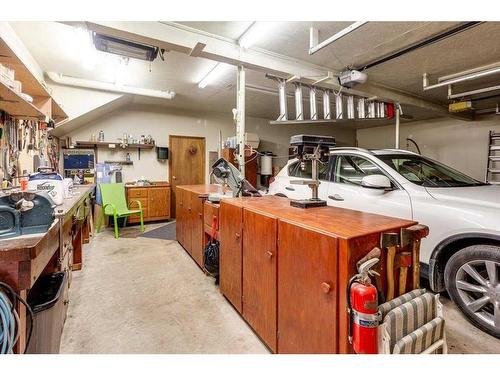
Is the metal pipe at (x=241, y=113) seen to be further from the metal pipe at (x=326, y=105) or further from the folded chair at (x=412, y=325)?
the folded chair at (x=412, y=325)

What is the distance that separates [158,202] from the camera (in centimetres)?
557

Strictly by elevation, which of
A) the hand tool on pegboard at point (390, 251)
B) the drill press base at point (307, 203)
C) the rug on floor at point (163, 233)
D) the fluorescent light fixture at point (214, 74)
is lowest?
the rug on floor at point (163, 233)

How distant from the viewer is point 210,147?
21.8 feet

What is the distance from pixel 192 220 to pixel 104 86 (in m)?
3.00

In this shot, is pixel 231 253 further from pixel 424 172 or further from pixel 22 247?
pixel 424 172

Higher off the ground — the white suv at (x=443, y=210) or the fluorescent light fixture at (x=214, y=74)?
the fluorescent light fixture at (x=214, y=74)

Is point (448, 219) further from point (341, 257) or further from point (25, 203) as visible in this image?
point (25, 203)

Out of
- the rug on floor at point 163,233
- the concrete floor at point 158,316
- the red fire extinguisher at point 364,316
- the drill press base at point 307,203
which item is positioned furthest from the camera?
the rug on floor at point 163,233

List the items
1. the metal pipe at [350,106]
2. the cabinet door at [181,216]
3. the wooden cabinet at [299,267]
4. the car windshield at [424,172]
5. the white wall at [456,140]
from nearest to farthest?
the wooden cabinet at [299,267], the car windshield at [424,172], the cabinet door at [181,216], the metal pipe at [350,106], the white wall at [456,140]

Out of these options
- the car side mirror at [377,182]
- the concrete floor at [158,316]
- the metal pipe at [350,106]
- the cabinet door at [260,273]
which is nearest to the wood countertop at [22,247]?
the concrete floor at [158,316]

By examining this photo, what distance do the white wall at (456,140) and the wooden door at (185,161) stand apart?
5.70 metres

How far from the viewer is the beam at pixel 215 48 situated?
2.31 metres

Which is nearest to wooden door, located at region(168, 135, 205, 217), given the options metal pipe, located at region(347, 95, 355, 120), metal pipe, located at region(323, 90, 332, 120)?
metal pipe, located at region(323, 90, 332, 120)
